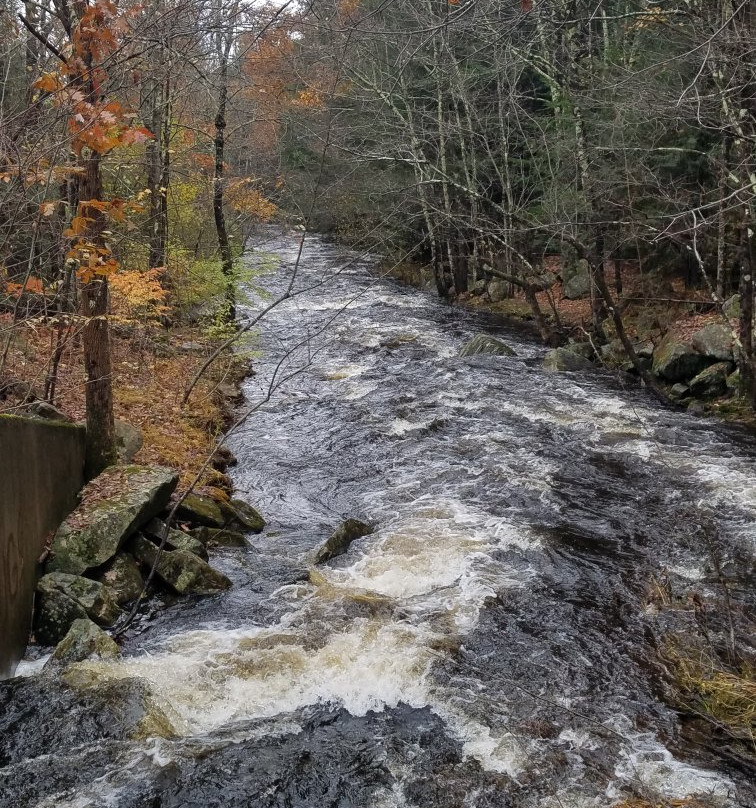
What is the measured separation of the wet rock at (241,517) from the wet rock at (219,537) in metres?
0.30

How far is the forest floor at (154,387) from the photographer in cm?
898

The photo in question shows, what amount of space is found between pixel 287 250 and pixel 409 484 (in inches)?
1020

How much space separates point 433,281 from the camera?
2744 centimetres

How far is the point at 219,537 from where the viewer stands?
8.28m

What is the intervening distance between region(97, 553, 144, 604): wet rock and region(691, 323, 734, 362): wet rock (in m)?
10.9

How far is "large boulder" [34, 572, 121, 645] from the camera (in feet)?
20.4

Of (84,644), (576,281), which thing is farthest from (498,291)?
(84,644)

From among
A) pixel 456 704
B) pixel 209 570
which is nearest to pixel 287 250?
pixel 209 570

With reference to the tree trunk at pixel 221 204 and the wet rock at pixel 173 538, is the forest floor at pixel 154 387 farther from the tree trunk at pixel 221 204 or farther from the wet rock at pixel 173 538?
the tree trunk at pixel 221 204

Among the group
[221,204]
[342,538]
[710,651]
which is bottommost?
[710,651]

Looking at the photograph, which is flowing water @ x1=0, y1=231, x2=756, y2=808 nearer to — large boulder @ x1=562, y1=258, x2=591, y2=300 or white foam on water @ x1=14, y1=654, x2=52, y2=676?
white foam on water @ x1=14, y1=654, x2=52, y2=676

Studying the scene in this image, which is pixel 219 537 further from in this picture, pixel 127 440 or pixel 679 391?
A: pixel 679 391

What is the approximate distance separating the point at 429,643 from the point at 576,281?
1709cm

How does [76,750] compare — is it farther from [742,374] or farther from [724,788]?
[742,374]
